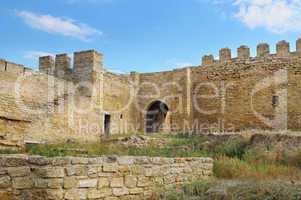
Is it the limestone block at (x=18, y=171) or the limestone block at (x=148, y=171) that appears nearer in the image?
the limestone block at (x=18, y=171)

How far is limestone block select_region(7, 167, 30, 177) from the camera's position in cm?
478

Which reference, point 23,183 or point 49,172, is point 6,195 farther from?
point 49,172

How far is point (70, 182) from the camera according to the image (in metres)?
4.97

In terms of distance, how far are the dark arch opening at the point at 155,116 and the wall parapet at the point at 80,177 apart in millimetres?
15424

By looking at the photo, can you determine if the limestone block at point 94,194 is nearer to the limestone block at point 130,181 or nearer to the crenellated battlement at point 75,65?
the limestone block at point 130,181

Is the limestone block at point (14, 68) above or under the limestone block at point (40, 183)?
above

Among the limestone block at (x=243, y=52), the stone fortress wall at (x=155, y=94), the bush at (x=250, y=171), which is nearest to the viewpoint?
the bush at (x=250, y=171)

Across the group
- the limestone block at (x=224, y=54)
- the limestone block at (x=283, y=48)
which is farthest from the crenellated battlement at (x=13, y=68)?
the limestone block at (x=283, y=48)

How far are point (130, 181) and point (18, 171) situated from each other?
1.76 m

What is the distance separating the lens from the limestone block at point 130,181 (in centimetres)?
573

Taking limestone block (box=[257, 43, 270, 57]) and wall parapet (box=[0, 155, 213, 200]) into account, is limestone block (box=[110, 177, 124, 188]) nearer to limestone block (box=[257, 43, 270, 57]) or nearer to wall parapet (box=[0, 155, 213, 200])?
wall parapet (box=[0, 155, 213, 200])

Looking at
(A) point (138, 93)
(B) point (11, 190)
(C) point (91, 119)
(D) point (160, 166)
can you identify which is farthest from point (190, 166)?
(A) point (138, 93)

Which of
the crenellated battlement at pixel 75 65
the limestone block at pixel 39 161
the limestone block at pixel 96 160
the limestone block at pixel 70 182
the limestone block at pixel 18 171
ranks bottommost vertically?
the limestone block at pixel 70 182

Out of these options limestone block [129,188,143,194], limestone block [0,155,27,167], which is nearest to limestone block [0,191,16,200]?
limestone block [0,155,27,167]
